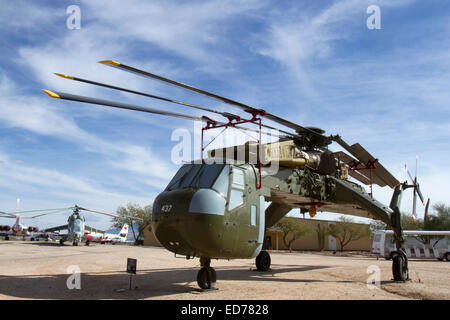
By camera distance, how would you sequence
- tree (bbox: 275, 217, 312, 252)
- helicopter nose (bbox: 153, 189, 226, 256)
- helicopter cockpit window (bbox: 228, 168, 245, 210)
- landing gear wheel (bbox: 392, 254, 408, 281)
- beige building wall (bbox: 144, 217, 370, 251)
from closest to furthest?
1. helicopter nose (bbox: 153, 189, 226, 256)
2. helicopter cockpit window (bbox: 228, 168, 245, 210)
3. landing gear wheel (bbox: 392, 254, 408, 281)
4. tree (bbox: 275, 217, 312, 252)
5. beige building wall (bbox: 144, 217, 370, 251)

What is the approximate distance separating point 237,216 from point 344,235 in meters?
53.1

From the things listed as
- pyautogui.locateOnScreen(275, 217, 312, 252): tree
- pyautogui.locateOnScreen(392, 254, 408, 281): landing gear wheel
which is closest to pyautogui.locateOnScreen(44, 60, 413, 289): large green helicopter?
pyautogui.locateOnScreen(392, 254, 408, 281): landing gear wheel

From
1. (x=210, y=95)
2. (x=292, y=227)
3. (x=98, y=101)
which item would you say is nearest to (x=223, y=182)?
(x=210, y=95)

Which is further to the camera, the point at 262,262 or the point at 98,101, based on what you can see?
the point at 262,262

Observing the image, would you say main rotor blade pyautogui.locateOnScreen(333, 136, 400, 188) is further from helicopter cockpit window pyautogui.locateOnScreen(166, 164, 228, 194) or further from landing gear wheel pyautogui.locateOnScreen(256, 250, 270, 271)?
helicopter cockpit window pyautogui.locateOnScreen(166, 164, 228, 194)

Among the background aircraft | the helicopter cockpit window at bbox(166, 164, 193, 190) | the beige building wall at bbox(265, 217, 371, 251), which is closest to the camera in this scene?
the helicopter cockpit window at bbox(166, 164, 193, 190)

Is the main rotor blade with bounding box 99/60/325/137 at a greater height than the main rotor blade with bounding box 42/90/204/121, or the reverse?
the main rotor blade with bounding box 99/60/325/137

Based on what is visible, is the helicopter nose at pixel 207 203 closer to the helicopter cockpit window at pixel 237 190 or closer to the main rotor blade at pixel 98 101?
the helicopter cockpit window at pixel 237 190

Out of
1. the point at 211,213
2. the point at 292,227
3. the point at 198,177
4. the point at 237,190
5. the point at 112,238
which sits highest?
the point at 198,177

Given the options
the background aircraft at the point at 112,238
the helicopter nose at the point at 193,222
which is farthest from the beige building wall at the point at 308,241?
the helicopter nose at the point at 193,222

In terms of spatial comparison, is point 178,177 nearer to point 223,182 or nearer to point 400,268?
point 223,182

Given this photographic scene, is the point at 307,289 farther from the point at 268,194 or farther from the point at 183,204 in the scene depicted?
the point at 183,204
